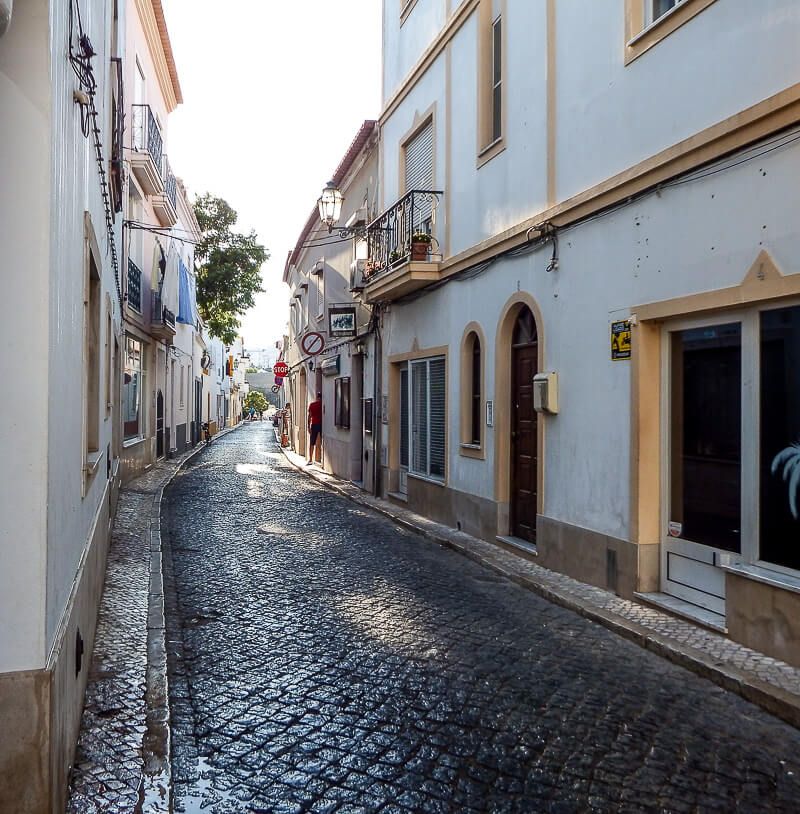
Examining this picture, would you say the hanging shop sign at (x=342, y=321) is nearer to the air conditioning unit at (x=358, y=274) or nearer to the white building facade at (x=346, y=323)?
the white building facade at (x=346, y=323)

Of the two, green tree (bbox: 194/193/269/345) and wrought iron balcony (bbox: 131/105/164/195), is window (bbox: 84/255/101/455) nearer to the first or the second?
wrought iron balcony (bbox: 131/105/164/195)

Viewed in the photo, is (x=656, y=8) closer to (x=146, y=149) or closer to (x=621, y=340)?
(x=621, y=340)

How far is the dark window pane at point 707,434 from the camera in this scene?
5.88m

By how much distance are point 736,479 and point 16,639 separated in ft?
15.6

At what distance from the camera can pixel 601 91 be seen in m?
7.44

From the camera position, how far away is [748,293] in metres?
5.49

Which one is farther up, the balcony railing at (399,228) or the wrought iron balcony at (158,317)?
the balcony railing at (399,228)

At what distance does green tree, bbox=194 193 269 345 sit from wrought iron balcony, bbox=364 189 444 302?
803 inches

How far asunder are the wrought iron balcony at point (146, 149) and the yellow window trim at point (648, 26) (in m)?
11.4

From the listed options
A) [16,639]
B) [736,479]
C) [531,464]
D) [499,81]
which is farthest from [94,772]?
[499,81]

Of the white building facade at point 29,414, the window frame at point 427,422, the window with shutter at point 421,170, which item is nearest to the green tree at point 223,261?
the window with shutter at point 421,170

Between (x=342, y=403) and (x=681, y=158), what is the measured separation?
13.9 m

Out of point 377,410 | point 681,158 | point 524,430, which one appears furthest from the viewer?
point 377,410

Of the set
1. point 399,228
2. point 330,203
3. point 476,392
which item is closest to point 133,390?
point 330,203
